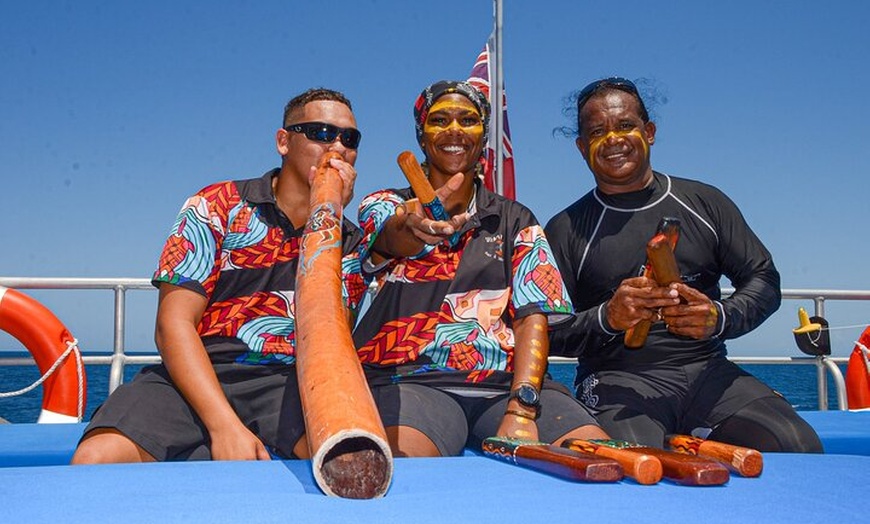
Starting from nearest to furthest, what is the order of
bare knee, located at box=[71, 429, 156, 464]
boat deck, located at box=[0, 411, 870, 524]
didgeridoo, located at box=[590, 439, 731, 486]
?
1. boat deck, located at box=[0, 411, 870, 524]
2. didgeridoo, located at box=[590, 439, 731, 486]
3. bare knee, located at box=[71, 429, 156, 464]

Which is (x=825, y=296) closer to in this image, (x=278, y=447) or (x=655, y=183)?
(x=655, y=183)

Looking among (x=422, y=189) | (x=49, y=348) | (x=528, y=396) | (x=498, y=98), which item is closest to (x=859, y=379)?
(x=528, y=396)

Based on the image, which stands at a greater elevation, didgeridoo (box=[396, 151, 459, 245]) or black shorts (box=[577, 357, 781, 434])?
didgeridoo (box=[396, 151, 459, 245])

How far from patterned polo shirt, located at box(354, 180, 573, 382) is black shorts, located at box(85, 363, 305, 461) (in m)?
0.33

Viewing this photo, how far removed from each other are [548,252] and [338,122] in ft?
2.96

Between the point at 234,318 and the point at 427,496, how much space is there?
131 cm

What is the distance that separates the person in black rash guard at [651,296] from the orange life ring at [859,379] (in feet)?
6.52

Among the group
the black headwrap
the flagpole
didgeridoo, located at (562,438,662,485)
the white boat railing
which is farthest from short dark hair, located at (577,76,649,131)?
the flagpole

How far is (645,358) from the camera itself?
10.1 feet

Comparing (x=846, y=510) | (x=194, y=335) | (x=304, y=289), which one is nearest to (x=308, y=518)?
(x=304, y=289)

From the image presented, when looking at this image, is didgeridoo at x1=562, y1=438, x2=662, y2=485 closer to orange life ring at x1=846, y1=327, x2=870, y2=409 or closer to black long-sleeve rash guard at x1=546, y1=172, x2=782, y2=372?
black long-sleeve rash guard at x1=546, y1=172, x2=782, y2=372

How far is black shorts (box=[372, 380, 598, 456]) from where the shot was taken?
7.88ft

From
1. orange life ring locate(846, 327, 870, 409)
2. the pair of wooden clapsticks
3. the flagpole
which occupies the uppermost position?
the flagpole

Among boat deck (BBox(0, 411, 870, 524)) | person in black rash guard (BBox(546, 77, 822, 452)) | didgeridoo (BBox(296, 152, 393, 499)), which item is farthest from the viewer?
person in black rash guard (BBox(546, 77, 822, 452))
